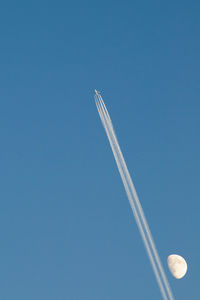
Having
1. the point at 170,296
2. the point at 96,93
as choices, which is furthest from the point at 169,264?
the point at 96,93

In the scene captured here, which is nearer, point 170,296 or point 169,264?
point 170,296

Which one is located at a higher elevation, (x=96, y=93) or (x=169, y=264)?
(x=96, y=93)

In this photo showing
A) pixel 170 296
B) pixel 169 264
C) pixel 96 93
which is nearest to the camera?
pixel 170 296

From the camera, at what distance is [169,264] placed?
290ft

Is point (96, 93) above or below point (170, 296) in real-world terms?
above

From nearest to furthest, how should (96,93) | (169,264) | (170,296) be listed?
(170,296), (96,93), (169,264)

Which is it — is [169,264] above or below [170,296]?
above

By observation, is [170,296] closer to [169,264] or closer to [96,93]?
[169,264]

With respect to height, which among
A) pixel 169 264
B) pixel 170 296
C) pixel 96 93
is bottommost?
pixel 170 296

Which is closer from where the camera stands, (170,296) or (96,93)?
(170,296)

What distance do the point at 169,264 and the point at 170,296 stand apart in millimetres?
21077

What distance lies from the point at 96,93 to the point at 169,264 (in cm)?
3048
